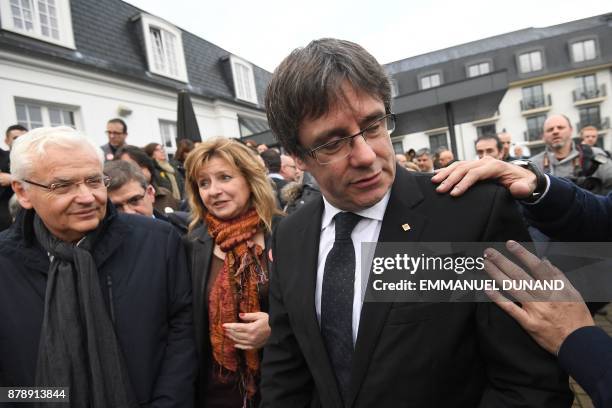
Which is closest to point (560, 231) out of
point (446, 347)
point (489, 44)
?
point (446, 347)

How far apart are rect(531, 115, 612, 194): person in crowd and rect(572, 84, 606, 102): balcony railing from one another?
1493 inches

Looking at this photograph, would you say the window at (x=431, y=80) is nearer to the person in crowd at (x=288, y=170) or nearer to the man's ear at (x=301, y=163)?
the person in crowd at (x=288, y=170)

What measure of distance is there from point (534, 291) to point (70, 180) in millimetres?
1991

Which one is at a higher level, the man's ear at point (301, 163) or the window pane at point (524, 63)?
the window pane at point (524, 63)

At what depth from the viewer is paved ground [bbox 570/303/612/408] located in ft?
9.88

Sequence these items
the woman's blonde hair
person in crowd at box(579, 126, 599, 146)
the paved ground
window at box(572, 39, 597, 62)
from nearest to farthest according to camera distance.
Result: the woman's blonde hair
the paved ground
person in crowd at box(579, 126, 599, 146)
window at box(572, 39, 597, 62)

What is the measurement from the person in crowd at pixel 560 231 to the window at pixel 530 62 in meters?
41.0

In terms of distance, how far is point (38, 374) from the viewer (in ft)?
5.56

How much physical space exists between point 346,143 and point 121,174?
82.6 inches

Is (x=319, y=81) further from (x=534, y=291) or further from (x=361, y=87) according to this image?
(x=534, y=291)

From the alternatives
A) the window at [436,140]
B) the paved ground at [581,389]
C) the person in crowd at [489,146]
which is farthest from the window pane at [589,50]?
the paved ground at [581,389]

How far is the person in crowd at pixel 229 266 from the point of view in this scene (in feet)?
7.02

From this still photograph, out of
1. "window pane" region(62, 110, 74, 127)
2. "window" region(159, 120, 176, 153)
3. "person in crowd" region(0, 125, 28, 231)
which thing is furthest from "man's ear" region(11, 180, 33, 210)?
"window" region(159, 120, 176, 153)

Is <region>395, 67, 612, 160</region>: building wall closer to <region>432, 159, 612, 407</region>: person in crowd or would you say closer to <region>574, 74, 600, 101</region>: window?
<region>574, 74, 600, 101</region>: window
